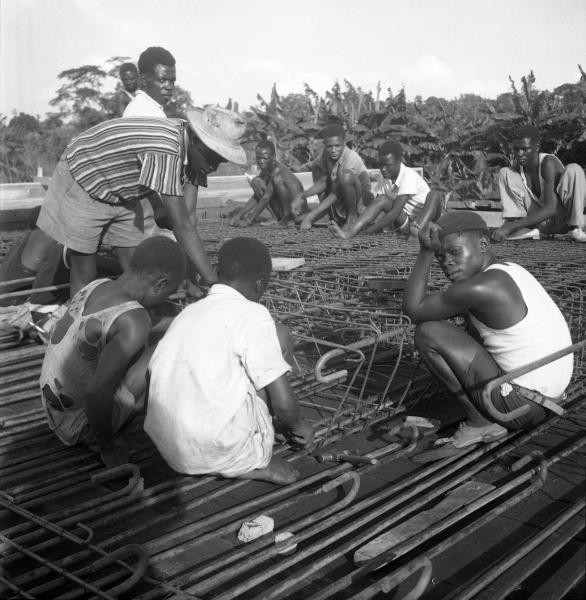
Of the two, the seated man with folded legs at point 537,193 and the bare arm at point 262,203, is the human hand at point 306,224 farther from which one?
the seated man with folded legs at point 537,193

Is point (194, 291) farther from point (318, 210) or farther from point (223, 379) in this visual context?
point (318, 210)

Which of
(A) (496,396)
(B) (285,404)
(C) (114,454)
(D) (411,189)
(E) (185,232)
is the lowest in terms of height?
(C) (114,454)

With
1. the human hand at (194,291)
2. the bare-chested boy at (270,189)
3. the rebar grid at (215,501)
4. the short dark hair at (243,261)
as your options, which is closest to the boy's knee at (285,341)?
the rebar grid at (215,501)

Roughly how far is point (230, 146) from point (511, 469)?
2032 mm

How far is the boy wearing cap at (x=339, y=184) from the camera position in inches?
320

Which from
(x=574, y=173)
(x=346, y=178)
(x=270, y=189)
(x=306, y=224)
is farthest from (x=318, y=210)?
(x=574, y=173)

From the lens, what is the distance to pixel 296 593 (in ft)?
7.29

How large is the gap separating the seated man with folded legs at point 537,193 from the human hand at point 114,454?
→ 461 centimetres

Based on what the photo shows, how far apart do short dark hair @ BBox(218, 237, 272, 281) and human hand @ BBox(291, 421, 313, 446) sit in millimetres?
601

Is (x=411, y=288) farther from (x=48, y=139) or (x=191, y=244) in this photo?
(x=48, y=139)

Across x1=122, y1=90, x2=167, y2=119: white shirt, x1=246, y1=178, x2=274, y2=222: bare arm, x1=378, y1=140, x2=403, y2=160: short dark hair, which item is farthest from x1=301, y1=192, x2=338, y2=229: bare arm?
x1=122, y1=90, x2=167, y2=119: white shirt

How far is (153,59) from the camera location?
488cm

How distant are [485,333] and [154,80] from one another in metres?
2.89

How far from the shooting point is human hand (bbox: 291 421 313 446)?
9.69 feet
